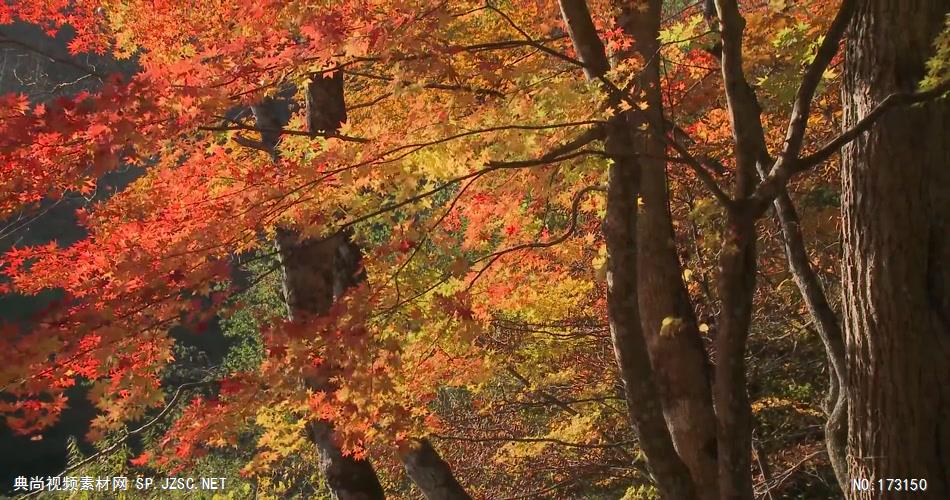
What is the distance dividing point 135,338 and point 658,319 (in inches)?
118

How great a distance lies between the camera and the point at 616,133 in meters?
3.76

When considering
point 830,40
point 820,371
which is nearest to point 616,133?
point 830,40

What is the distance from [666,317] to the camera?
475 cm

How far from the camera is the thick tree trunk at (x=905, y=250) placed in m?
3.57

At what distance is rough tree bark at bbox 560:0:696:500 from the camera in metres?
3.80

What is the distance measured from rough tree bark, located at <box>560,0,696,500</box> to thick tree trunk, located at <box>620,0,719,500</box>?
0.96 meters

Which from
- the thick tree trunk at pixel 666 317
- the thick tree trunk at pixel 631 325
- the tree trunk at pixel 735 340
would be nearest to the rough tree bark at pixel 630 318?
the thick tree trunk at pixel 631 325

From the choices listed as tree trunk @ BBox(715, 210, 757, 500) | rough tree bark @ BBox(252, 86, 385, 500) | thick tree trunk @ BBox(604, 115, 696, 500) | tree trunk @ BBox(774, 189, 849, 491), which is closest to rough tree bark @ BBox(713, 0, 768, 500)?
tree trunk @ BBox(715, 210, 757, 500)

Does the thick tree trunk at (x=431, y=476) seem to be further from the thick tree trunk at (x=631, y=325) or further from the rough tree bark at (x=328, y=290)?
the thick tree trunk at (x=631, y=325)

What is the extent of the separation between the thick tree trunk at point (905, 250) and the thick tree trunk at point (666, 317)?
1292 mm

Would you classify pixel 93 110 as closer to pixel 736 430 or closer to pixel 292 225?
pixel 292 225

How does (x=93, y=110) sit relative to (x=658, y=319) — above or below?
above

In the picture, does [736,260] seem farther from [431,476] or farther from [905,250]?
[431,476]

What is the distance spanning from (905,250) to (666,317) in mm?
1464
